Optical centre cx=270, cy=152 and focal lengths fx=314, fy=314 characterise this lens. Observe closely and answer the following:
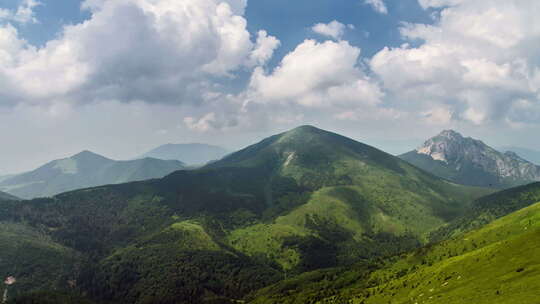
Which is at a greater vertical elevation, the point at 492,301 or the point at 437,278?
the point at 492,301

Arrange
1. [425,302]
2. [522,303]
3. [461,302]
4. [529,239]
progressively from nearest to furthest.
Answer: [522,303], [461,302], [425,302], [529,239]

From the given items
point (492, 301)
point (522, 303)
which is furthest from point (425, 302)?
point (522, 303)

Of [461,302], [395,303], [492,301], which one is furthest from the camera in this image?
[395,303]

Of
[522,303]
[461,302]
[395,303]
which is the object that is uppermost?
[522,303]

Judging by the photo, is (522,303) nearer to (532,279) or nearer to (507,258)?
(532,279)

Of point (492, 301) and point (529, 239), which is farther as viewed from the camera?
point (529, 239)

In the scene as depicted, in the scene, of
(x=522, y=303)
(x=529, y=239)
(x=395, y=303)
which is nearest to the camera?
(x=522, y=303)

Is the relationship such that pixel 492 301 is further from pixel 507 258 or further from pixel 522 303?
pixel 507 258

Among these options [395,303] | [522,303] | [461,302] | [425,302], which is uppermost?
[522,303]

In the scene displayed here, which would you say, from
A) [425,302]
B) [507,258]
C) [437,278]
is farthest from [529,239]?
[425,302]
